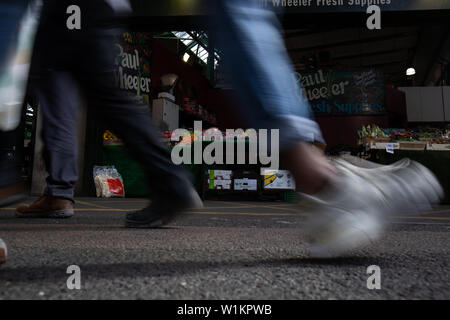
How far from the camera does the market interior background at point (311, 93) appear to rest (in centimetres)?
468

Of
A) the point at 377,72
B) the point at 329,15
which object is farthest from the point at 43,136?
the point at 377,72

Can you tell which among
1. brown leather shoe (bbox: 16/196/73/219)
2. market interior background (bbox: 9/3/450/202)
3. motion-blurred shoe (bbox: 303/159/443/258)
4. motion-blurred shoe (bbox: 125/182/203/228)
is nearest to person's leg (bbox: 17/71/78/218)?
brown leather shoe (bbox: 16/196/73/219)

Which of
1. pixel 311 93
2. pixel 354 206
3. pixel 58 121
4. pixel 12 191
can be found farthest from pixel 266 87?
pixel 311 93

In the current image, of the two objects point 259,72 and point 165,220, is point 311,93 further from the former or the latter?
point 259,72

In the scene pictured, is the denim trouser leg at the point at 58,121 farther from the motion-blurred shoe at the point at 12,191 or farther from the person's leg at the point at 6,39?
the person's leg at the point at 6,39

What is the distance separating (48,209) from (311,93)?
8.23 m

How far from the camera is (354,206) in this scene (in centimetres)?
68

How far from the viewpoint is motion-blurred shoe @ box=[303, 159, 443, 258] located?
67cm

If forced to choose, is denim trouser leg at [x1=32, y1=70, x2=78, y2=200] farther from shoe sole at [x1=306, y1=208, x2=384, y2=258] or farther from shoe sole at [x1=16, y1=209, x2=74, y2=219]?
shoe sole at [x1=306, y1=208, x2=384, y2=258]

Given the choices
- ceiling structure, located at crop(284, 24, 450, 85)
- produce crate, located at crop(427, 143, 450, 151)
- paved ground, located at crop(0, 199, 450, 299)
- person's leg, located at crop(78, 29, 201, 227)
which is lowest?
paved ground, located at crop(0, 199, 450, 299)

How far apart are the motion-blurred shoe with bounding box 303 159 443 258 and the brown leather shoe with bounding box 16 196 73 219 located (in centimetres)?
133

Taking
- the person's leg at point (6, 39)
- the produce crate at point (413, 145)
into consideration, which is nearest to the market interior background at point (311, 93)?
the produce crate at point (413, 145)

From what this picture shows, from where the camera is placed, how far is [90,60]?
38.7 inches

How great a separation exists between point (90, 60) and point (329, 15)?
5.44 m
